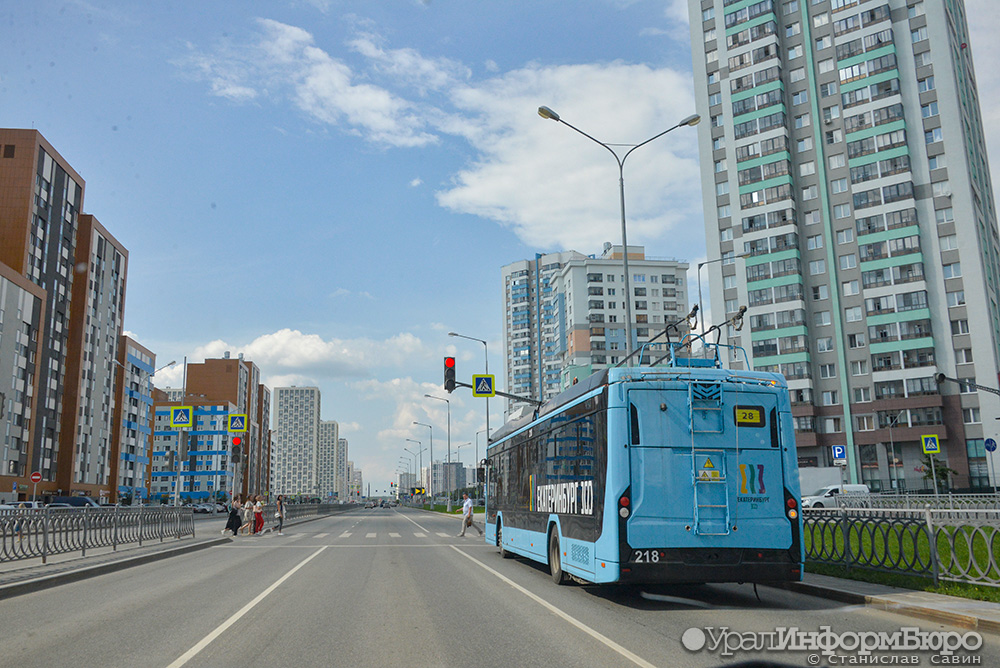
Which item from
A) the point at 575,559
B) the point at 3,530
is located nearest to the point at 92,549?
the point at 3,530

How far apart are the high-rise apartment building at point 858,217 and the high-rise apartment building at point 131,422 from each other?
73423 mm

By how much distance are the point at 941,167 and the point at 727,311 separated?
21.1 metres

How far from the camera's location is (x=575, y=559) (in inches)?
456

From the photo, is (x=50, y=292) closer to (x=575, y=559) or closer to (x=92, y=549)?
(x=92, y=549)

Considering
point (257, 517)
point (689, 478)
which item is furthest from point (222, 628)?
point (257, 517)

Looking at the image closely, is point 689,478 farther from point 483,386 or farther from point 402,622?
point 483,386

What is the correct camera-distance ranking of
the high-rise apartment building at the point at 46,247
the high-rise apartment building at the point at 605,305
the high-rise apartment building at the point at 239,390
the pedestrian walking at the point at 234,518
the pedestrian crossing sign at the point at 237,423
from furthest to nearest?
1. the high-rise apartment building at the point at 239,390
2. the high-rise apartment building at the point at 605,305
3. the high-rise apartment building at the point at 46,247
4. the pedestrian crossing sign at the point at 237,423
5. the pedestrian walking at the point at 234,518

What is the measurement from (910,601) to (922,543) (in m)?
2.23

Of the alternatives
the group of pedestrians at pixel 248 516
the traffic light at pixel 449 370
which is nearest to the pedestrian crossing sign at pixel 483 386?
the traffic light at pixel 449 370

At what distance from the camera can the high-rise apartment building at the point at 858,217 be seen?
206 feet

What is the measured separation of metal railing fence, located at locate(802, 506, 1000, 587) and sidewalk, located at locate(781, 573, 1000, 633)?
653mm

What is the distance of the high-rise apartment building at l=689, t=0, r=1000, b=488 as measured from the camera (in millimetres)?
62750

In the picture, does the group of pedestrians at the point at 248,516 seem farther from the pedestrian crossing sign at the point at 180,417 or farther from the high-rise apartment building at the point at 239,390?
the high-rise apartment building at the point at 239,390

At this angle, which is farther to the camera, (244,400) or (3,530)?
(244,400)
